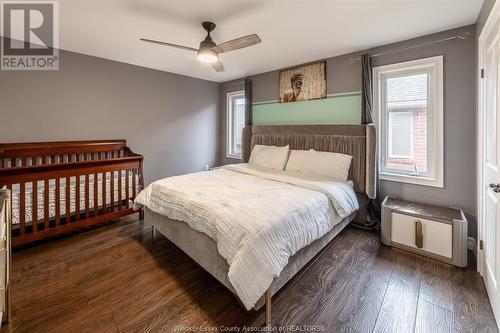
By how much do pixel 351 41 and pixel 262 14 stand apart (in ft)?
4.19

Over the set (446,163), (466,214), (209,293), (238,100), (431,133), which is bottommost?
(209,293)

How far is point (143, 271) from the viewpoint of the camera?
7.08ft

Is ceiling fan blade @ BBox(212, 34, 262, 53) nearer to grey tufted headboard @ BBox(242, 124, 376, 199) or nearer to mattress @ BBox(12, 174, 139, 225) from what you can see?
grey tufted headboard @ BBox(242, 124, 376, 199)

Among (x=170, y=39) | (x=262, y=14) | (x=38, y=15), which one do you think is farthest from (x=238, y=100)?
(x=38, y=15)

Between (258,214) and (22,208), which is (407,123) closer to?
(258,214)

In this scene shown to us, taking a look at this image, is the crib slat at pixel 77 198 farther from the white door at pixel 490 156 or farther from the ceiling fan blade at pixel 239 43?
the white door at pixel 490 156

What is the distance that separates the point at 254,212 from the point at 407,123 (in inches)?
93.5

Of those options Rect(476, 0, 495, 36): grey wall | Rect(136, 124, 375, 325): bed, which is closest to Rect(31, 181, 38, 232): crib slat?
Rect(136, 124, 375, 325): bed

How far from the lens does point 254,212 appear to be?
5.79 ft

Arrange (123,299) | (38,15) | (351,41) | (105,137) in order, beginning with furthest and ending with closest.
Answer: (105,137) < (351,41) < (38,15) < (123,299)

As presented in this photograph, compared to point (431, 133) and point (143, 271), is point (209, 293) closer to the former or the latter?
point (143, 271)

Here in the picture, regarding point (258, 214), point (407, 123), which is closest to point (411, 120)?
point (407, 123)

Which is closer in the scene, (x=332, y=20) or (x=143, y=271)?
(x=143, y=271)

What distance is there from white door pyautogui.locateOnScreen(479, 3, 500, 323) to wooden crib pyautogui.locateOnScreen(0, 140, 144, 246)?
12.1 ft
